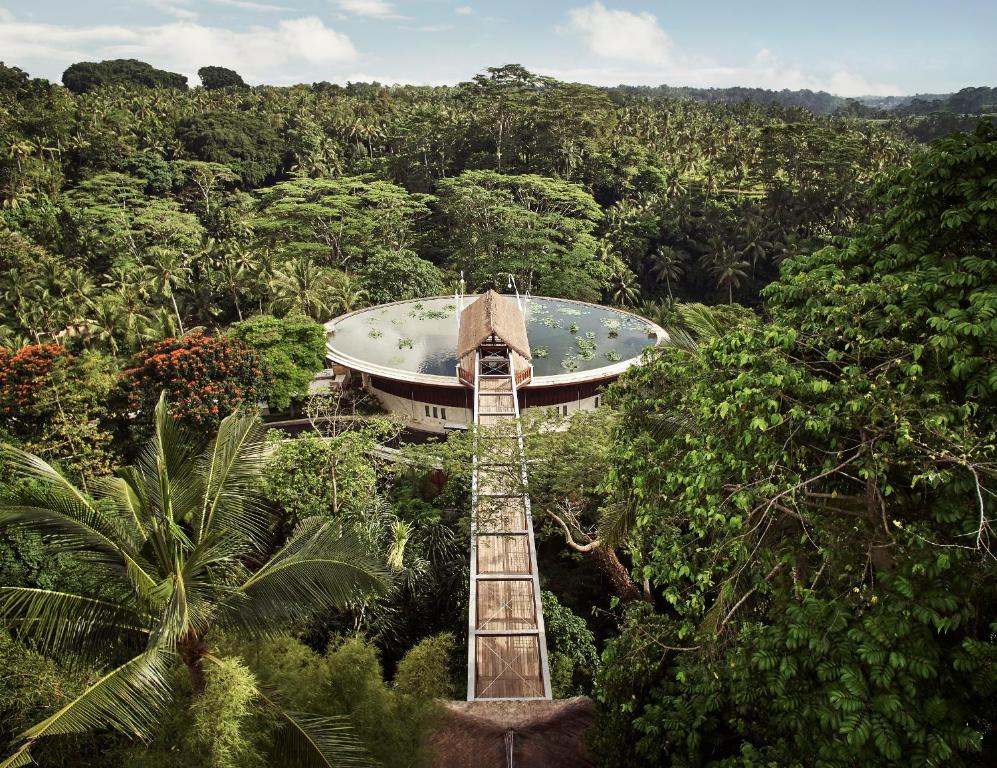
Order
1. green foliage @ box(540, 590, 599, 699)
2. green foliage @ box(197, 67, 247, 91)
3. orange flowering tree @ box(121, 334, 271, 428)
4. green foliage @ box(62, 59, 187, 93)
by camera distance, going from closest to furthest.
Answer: green foliage @ box(540, 590, 599, 699)
orange flowering tree @ box(121, 334, 271, 428)
green foliage @ box(62, 59, 187, 93)
green foliage @ box(197, 67, 247, 91)

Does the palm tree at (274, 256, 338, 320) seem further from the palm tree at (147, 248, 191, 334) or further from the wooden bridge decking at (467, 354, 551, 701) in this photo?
the wooden bridge decking at (467, 354, 551, 701)

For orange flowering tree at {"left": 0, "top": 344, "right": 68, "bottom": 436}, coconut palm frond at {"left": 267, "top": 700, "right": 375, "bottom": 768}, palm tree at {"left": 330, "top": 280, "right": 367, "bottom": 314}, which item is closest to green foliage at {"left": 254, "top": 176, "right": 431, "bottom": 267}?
palm tree at {"left": 330, "top": 280, "right": 367, "bottom": 314}

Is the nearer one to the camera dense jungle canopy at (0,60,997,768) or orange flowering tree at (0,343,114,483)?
dense jungle canopy at (0,60,997,768)

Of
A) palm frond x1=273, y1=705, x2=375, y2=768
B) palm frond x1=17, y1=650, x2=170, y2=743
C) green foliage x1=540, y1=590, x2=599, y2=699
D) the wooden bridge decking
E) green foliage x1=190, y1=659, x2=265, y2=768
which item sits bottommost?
green foliage x1=540, y1=590, x2=599, y2=699

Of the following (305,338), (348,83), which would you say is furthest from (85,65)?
(305,338)

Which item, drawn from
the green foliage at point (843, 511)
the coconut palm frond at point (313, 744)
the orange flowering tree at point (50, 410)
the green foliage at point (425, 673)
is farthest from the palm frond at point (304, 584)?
the orange flowering tree at point (50, 410)

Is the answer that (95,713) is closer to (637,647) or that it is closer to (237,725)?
(237,725)
